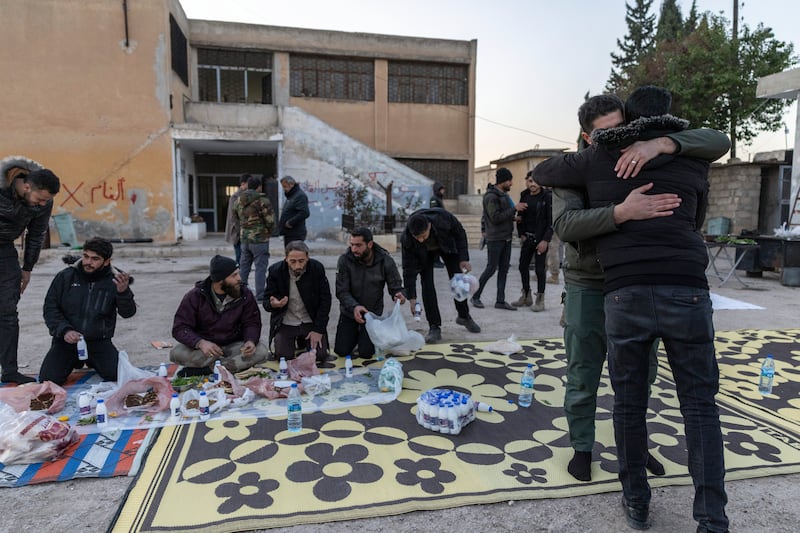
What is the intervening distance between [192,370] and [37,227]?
1701 mm

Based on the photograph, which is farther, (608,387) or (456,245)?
(456,245)

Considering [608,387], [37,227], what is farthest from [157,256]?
[608,387]

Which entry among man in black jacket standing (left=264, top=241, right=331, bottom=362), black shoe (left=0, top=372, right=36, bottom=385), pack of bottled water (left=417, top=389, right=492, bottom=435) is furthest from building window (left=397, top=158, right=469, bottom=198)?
pack of bottled water (left=417, top=389, right=492, bottom=435)

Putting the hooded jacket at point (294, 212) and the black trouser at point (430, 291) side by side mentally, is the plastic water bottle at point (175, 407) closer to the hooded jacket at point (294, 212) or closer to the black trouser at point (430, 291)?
the black trouser at point (430, 291)

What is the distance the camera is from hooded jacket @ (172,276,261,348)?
13.9ft

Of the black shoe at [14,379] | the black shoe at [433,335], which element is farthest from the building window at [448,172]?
the black shoe at [14,379]

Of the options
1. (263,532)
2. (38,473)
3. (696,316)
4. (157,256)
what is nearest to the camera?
(696,316)

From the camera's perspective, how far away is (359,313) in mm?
4812

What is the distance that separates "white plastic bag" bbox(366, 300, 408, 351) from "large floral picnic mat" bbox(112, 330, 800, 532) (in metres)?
0.66

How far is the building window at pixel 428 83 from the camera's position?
21281 mm

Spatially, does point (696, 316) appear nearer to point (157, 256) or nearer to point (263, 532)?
point (263, 532)

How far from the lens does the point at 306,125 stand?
54.0 ft

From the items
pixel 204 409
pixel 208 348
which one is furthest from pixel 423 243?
pixel 204 409

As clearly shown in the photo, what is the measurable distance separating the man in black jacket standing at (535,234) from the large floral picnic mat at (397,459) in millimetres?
3048
